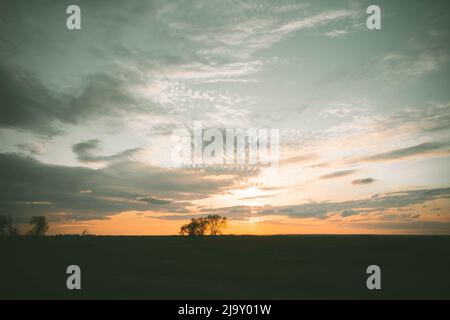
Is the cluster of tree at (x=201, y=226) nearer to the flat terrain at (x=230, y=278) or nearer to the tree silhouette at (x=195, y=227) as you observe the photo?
the tree silhouette at (x=195, y=227)

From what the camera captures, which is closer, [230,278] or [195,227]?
[230,278]

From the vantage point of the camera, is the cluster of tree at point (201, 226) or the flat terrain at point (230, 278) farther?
the cluster of tree at point (201, 226)

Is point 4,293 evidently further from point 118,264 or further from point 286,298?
point 286,298

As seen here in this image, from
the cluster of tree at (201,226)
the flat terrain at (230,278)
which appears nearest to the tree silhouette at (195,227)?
the cluster of tree at (201,226)

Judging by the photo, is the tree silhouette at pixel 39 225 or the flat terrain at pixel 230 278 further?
the tree silhouette at pixel 39 225

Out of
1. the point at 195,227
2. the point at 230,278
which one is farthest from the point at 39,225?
the point at 230,278

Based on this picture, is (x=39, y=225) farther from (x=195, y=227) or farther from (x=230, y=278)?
(x=230, y=278)

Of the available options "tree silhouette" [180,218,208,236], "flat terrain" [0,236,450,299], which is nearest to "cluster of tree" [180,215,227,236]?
"tree silhouette" [180,218,208,236]

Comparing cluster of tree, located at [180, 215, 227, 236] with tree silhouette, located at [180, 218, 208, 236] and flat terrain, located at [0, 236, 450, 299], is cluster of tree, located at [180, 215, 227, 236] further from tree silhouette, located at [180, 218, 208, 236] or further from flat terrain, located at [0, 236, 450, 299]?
flat terrain, located at [0, 236, 450, 299]

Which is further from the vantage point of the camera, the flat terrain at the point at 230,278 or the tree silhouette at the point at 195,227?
the tree silhouette at the point at 195,227

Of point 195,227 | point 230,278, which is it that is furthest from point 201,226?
point 230,278
